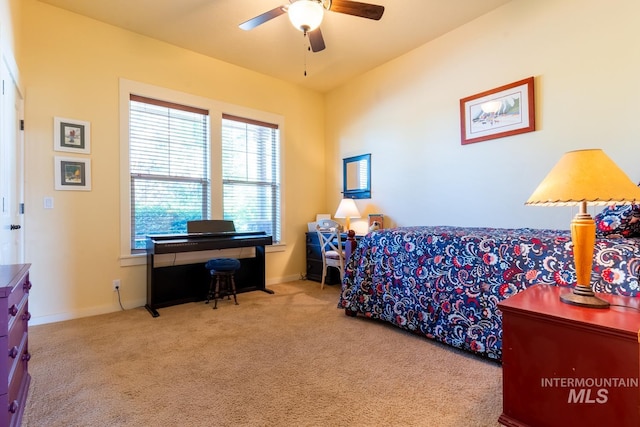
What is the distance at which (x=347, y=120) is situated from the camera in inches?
189

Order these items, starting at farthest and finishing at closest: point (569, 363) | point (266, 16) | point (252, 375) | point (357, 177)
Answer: point (357, 177), point (266, 16), point (252, 375), point (569, 363)

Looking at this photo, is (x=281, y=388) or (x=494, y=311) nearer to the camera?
(x=281, y=388)

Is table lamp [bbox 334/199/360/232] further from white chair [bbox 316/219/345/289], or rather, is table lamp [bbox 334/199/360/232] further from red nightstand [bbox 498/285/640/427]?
red nightstand [bbox 498/285/640/427]

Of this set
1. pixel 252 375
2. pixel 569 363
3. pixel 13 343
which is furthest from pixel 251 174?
pixel 569 363

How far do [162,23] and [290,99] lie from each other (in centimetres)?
194

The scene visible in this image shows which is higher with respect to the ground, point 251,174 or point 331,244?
point 251,174

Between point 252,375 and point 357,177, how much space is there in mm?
3213

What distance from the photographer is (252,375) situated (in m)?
1.96

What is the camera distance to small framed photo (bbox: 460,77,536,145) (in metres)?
2.93

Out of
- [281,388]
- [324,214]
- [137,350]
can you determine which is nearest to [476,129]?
[324,214]

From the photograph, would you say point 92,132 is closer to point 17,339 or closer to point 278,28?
point 278,28

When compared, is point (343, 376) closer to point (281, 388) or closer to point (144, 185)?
point (281, 388)

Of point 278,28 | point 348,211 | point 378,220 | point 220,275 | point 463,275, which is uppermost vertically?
point 278,28

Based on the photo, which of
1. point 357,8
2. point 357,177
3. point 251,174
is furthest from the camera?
point 357,177
